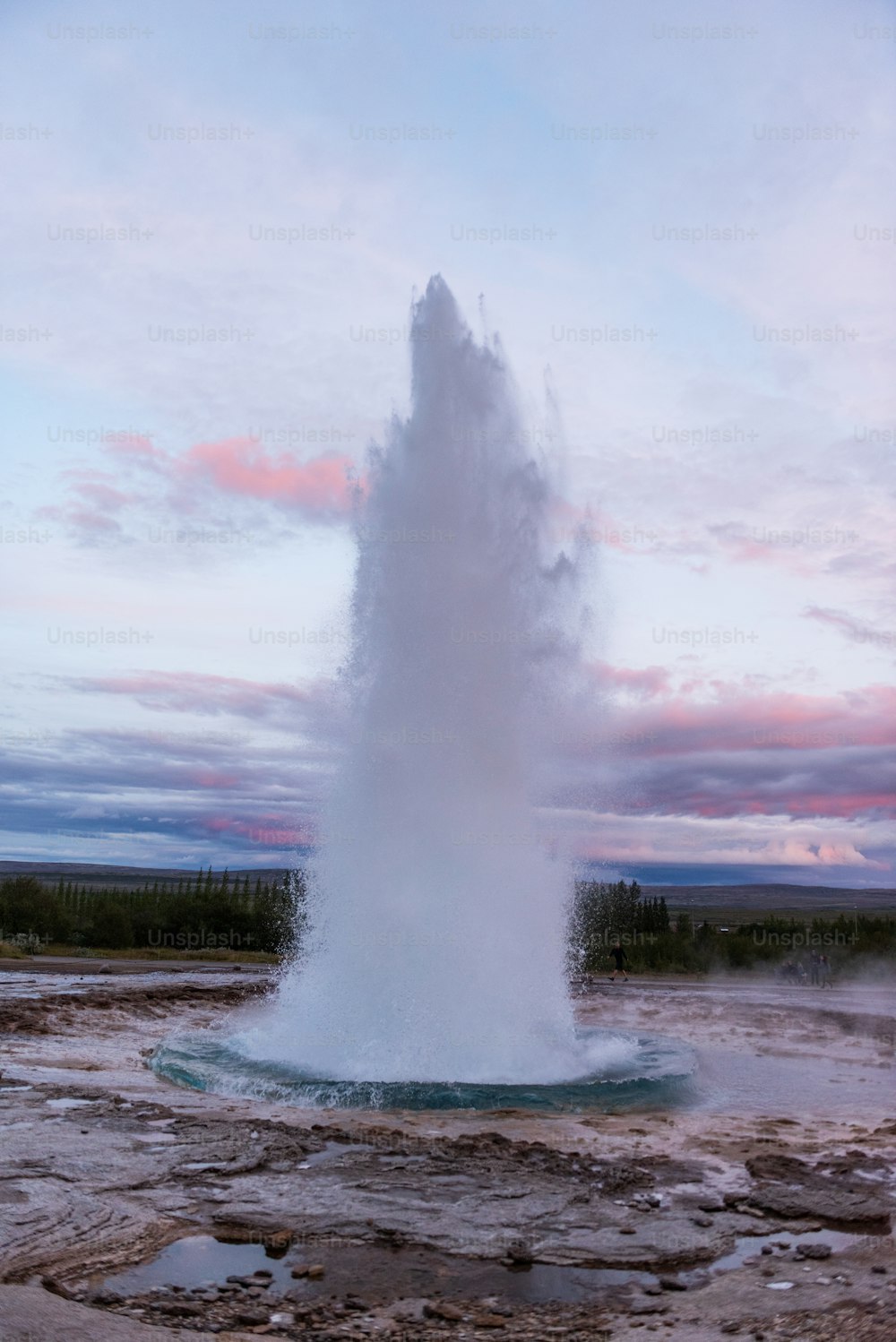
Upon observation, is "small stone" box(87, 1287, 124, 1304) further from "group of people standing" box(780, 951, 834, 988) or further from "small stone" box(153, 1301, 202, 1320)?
"group of people standing" box(780, 951, 834, 988)

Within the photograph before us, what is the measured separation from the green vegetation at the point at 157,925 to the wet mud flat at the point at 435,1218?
29.9 m

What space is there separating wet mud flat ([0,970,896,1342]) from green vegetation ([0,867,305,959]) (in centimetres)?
2988

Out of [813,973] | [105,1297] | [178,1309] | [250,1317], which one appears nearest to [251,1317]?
[250,1317]

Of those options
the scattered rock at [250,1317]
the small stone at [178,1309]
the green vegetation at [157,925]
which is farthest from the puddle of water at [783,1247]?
the green vegetation at [157,925]

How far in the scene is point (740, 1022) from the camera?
20750mm

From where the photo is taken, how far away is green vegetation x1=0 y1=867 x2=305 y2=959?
4244 centimetres

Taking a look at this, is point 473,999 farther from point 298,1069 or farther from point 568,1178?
point 568,1178

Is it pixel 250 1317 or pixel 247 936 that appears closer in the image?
pixel 250 1317

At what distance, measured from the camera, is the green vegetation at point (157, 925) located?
42.4 m

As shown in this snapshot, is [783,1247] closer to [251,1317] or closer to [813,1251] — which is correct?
[813,1251]

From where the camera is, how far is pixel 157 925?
153ft

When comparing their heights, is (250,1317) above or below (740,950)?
above

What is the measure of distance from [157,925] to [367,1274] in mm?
43112

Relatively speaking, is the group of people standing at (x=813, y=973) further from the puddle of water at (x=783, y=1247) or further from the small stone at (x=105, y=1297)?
the small stone at (x=105, y=1297)
